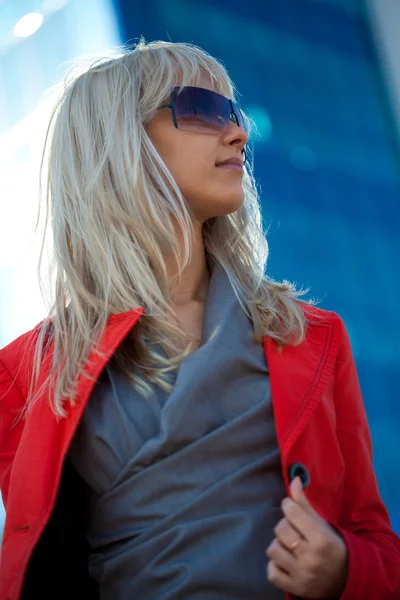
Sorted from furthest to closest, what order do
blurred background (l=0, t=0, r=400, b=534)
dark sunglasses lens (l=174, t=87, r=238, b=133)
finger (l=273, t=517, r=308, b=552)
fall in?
blurred background (l=0, t=0, r=400, b=534) < dark sunglasses lens (l=174, t=87, r=238, b=133) < finger (l=273, t=517, r=308, b=552)

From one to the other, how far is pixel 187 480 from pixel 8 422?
428 mm

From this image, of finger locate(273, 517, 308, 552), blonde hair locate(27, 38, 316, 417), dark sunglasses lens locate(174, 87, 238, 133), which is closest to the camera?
finger locate(273, 517, 308, 552)

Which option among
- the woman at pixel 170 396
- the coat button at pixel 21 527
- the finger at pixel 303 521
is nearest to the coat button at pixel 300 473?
the woman at pixel 170 396

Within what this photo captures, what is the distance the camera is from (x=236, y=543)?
1.09 metres

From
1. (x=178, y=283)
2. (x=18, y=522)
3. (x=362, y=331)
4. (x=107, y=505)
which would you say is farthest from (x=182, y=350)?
(x=362, y=331)

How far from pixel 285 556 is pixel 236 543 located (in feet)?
0.45

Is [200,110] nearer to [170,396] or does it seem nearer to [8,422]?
[170,396]

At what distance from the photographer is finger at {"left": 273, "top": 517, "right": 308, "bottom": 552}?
969 millimetres

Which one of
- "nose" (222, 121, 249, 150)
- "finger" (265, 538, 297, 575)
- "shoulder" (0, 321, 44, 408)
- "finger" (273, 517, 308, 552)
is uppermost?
"nose" (222, 121, 249, 150)

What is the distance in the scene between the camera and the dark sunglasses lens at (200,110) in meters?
1.44

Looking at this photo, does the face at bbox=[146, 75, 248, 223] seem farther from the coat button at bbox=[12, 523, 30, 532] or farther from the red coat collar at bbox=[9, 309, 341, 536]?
the coat button at bbox=[12, 523, 30, 532]

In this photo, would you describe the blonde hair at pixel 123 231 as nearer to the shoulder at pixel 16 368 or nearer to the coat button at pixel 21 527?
the shoulder at pixel 16 368

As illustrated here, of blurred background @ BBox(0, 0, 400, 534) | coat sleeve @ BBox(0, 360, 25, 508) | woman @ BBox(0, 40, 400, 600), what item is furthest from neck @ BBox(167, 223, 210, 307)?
blurred background @ BBox(0, 0, 400, 534)

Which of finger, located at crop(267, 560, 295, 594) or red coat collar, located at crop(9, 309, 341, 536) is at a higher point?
red coat collar, located at crop(9, 309, 341, 536)
